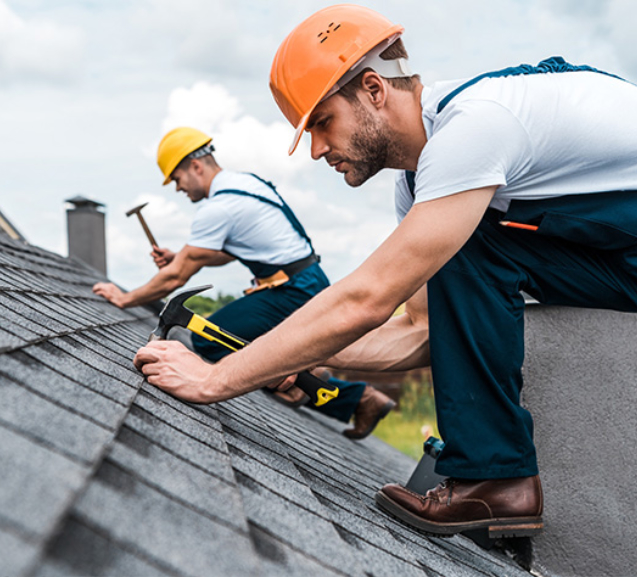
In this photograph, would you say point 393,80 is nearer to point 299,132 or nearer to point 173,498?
point 299,132

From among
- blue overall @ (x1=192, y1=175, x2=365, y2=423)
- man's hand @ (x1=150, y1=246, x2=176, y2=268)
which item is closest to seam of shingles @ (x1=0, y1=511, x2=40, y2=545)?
blue overall @ (x1=192, y1=175, x2=365, y2=423)

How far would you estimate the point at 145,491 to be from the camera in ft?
3.29

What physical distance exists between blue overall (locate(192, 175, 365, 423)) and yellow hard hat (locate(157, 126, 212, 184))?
591 millimetres

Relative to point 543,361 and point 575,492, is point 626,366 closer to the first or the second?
point 543,361

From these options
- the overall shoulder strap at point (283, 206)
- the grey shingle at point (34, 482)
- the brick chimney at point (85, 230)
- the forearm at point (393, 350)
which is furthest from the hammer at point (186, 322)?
the brick chimney at point (85, 230)

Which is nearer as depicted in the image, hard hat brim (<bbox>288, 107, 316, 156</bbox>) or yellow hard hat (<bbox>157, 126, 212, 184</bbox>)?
hard hat brim (<bbox>288, 107, 316, 156</bbox>)

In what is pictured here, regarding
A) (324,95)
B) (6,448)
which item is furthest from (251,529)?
(324,95)

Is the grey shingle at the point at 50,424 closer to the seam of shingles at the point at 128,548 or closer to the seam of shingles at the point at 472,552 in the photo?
the seam of shingles at the point at 128,548

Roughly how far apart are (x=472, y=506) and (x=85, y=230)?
9267mm

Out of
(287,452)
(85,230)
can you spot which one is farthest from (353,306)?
(85,230)

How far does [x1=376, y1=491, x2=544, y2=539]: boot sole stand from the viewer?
81.4 inches

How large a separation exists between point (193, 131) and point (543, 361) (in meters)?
3.73

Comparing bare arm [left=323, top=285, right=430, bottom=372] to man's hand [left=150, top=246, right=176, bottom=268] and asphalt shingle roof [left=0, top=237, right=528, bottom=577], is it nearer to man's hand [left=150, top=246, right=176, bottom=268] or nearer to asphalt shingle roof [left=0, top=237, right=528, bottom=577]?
asphalt shingle roof [left=0, top=237, right=528, bottom=577]

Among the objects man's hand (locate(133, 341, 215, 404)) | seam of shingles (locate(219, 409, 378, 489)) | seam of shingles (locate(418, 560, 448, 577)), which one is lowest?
seam of shingles (locate(219, 409, 378, 489))
